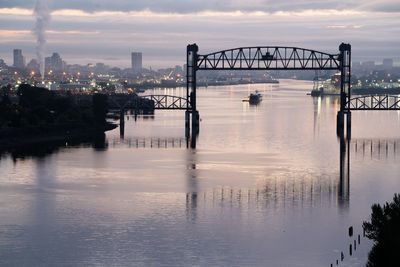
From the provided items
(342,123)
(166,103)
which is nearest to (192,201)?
(342,123)

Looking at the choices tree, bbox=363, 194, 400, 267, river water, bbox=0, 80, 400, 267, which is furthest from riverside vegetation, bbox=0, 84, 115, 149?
tree, bbox=363, 194, 400, 267

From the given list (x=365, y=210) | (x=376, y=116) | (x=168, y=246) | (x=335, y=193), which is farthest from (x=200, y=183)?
(x=376, y=116)

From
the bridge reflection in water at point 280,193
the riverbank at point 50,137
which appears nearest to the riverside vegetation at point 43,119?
the riverbank at point 50,137

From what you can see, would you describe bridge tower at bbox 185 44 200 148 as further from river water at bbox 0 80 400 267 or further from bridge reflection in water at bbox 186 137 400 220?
bridge reflection in water at bbox 186 137 400 220

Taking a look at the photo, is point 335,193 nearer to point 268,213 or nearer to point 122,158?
point 268,213

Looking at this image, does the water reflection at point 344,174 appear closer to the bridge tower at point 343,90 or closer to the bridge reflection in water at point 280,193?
the bridge reflection in water at point 280,193
